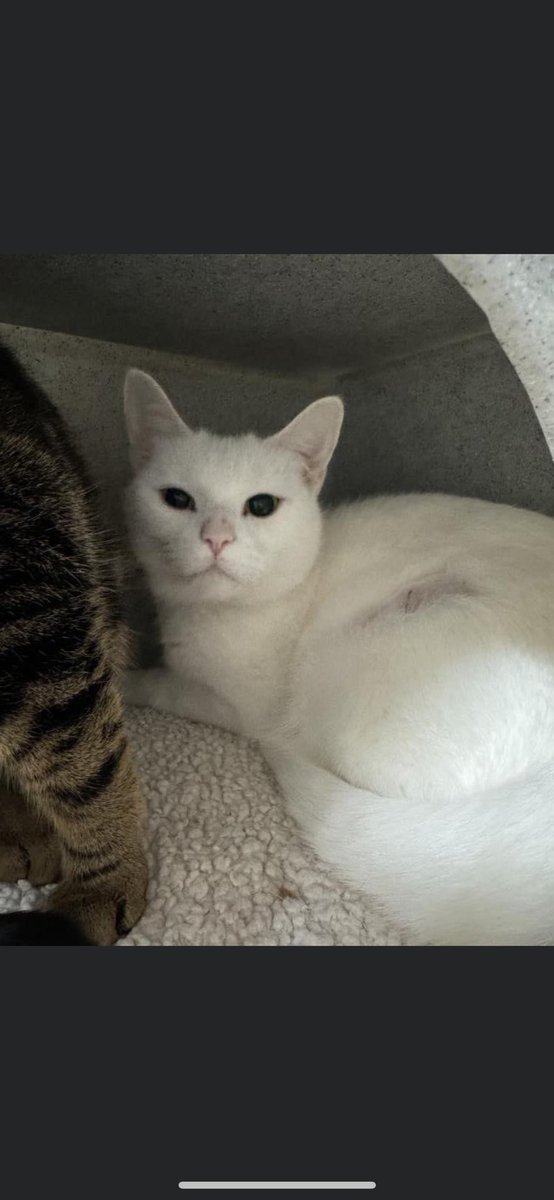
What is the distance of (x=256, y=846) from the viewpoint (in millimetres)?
1307

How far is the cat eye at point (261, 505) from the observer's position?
1.67m

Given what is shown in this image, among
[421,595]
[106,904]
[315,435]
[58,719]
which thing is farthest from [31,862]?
[315,435]

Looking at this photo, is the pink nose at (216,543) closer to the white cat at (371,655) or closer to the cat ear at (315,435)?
the white cat at (371,655)

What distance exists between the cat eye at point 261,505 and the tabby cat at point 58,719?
17.2 inches

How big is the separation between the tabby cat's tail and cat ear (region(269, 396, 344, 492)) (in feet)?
3.61

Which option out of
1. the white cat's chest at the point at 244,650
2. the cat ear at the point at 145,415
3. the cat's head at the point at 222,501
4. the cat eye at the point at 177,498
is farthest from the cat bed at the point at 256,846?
the cat ear at the point at 145,415

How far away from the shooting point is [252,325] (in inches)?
73.0

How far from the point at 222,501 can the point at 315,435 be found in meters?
0.29

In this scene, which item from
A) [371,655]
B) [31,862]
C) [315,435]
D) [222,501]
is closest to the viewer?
[31,862]

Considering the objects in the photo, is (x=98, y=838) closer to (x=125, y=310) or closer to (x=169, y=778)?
(x=169, y=778)

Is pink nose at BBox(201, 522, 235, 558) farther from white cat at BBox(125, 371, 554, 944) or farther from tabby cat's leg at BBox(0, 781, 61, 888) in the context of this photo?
tabby cat's leg at BBox(0, 781, 61, 888)

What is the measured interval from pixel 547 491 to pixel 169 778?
1247 mm

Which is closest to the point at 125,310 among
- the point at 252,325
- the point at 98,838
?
the point at 252,325

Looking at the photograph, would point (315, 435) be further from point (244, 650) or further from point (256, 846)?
point (256, 846)
